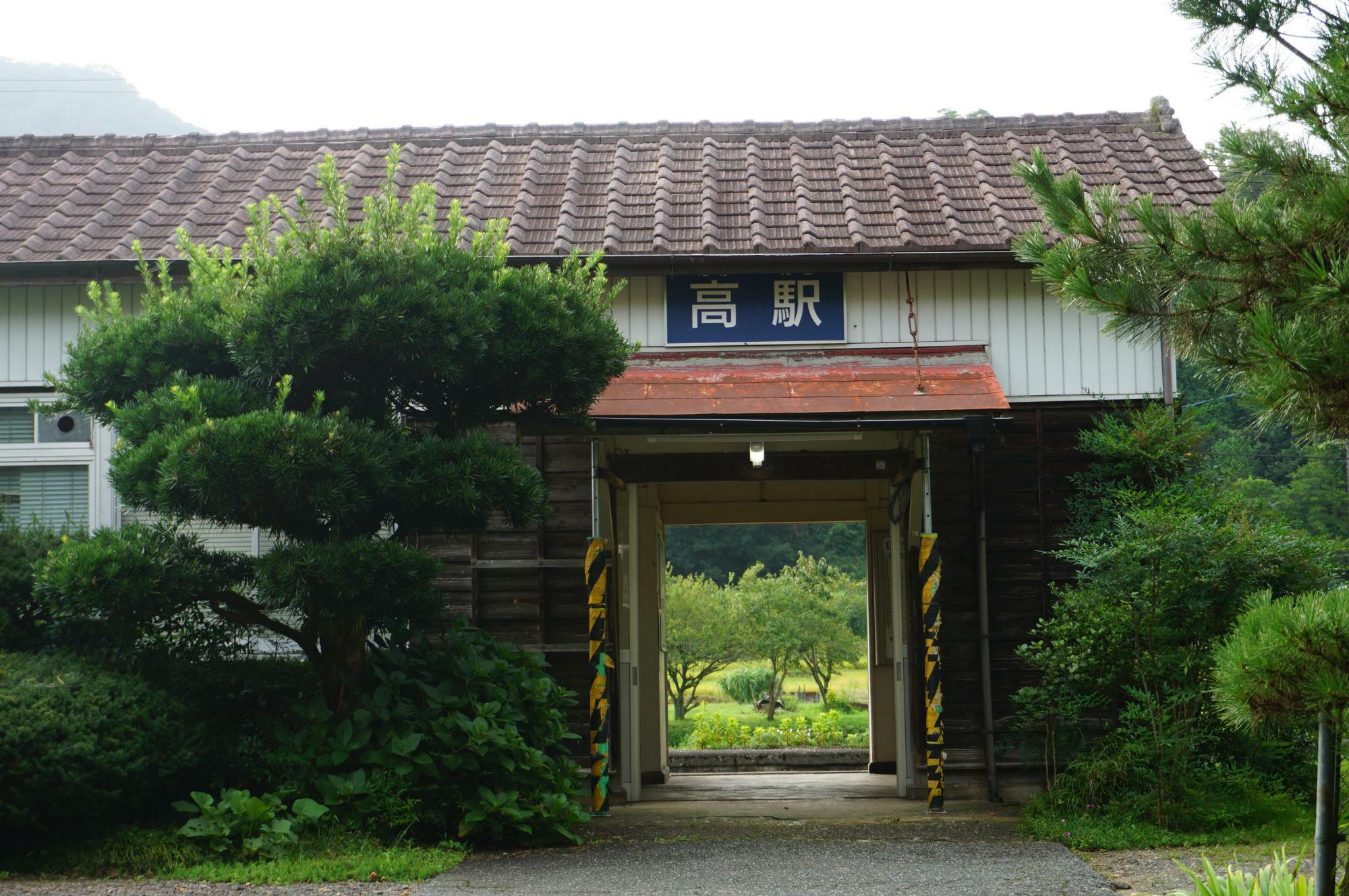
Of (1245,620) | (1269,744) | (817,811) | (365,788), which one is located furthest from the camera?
(817,811)

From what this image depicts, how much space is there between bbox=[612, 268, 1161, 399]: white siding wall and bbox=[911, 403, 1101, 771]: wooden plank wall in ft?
0.84

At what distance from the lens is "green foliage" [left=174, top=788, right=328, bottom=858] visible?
616 cm

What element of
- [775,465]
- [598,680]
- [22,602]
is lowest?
[598,680]

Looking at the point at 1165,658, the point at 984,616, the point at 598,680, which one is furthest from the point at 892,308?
the point at 598,680

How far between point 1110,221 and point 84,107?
11891cm

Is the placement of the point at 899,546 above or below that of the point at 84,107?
below

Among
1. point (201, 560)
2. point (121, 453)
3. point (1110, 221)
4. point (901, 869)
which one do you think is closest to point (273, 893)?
point (201, 560)

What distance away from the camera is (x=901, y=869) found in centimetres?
623

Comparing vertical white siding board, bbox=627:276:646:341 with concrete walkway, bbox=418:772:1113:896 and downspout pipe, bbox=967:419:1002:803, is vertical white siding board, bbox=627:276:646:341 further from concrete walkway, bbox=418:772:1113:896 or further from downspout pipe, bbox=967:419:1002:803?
concrete walkway, bbox=418:772:1113:896

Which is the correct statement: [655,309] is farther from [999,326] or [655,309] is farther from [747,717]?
[747,717]

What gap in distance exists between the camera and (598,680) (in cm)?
819

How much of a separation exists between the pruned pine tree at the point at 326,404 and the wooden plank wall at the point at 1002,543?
3.24m

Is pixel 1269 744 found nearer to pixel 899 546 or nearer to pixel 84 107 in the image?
pixel 899 546

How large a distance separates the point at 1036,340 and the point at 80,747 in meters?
6.88
